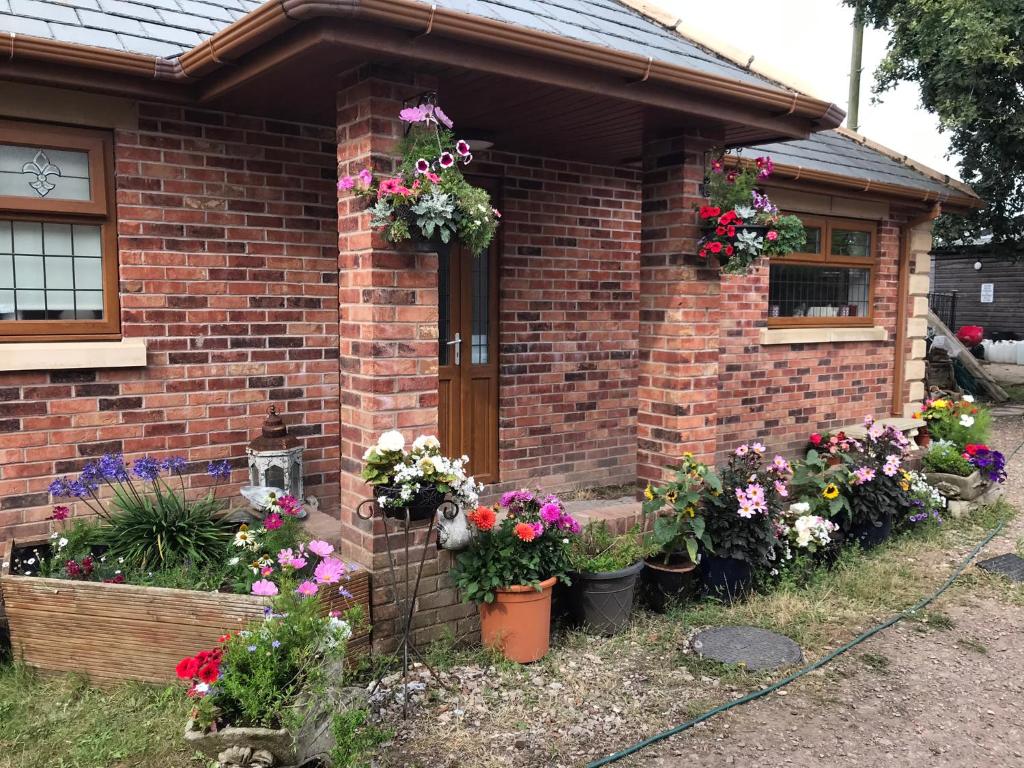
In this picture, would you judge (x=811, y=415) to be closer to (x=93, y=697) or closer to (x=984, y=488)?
(x=984, y=488)

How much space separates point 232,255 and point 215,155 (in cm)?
55

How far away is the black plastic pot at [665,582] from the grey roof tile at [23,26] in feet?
13.7

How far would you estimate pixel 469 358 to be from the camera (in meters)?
5.64

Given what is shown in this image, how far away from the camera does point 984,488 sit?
702cm

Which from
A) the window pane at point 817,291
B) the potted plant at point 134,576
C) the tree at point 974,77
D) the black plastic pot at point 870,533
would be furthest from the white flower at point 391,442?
the tree at point 974,77

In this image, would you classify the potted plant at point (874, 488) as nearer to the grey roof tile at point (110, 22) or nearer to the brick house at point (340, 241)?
the brick house at point (340, 241)

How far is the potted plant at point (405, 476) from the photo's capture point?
3344 millimetres

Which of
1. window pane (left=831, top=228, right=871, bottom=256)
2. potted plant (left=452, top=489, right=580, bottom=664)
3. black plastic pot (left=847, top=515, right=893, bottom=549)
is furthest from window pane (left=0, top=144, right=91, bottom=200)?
window pane (left=831, top=228, right=871, bottom=256)

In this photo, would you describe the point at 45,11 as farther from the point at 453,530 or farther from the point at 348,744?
the point at 348,744

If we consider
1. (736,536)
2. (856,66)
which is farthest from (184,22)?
(856,66)

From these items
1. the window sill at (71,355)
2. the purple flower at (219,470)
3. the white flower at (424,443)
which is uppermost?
the window sill at (71,355)

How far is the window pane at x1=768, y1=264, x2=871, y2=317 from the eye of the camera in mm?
7273

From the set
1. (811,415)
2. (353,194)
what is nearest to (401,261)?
(353,194)

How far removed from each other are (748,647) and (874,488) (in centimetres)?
214
